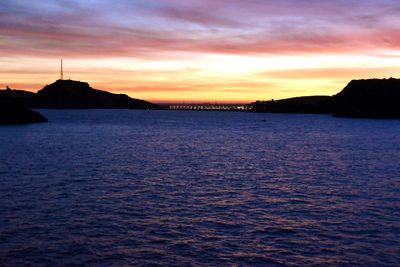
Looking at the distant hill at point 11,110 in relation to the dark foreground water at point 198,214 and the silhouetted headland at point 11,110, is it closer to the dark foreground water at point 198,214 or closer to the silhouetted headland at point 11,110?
the silhouetted headland at point 11,110

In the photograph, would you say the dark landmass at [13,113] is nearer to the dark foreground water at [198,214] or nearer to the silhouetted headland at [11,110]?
the silhouetted headland at [11,110]

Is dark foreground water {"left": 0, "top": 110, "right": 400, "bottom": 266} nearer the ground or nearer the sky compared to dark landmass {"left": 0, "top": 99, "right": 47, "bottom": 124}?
nearer the ground

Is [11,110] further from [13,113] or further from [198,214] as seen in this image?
[198,214]

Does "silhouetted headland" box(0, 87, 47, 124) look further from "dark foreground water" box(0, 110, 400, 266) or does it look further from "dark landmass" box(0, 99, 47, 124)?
"dark foreground water" box(0, 110, 400, 266)

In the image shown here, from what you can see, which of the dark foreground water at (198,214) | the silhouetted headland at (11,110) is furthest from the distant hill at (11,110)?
the dark foreground water at (198,214)

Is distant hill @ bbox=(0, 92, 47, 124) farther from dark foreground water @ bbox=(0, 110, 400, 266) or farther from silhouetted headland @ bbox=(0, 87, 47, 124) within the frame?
dark foreground water @ bbox=(0, 110, 400, 266)

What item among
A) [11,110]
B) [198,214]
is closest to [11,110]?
[11,110]

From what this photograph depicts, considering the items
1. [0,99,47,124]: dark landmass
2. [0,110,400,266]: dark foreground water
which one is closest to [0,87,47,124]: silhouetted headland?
[0,99,47,124]: dark landmass

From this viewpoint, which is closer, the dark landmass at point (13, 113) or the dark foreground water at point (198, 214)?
the dark foreground water at point (198, 214)

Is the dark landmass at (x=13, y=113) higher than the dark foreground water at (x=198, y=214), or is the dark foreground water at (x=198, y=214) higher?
the dark landmass at (x=13, y=113)

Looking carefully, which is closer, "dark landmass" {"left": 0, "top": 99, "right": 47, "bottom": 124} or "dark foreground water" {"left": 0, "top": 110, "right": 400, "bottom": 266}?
"dark foreground water" {"left": 0, "top": 110, "right": 400, "bottom": 266}

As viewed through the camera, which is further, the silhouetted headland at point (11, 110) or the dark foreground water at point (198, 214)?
the silhouetted headland at point (11, 110)

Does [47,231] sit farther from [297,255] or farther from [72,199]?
[297,255]

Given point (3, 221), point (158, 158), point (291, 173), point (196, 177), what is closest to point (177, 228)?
point (3, 221)
